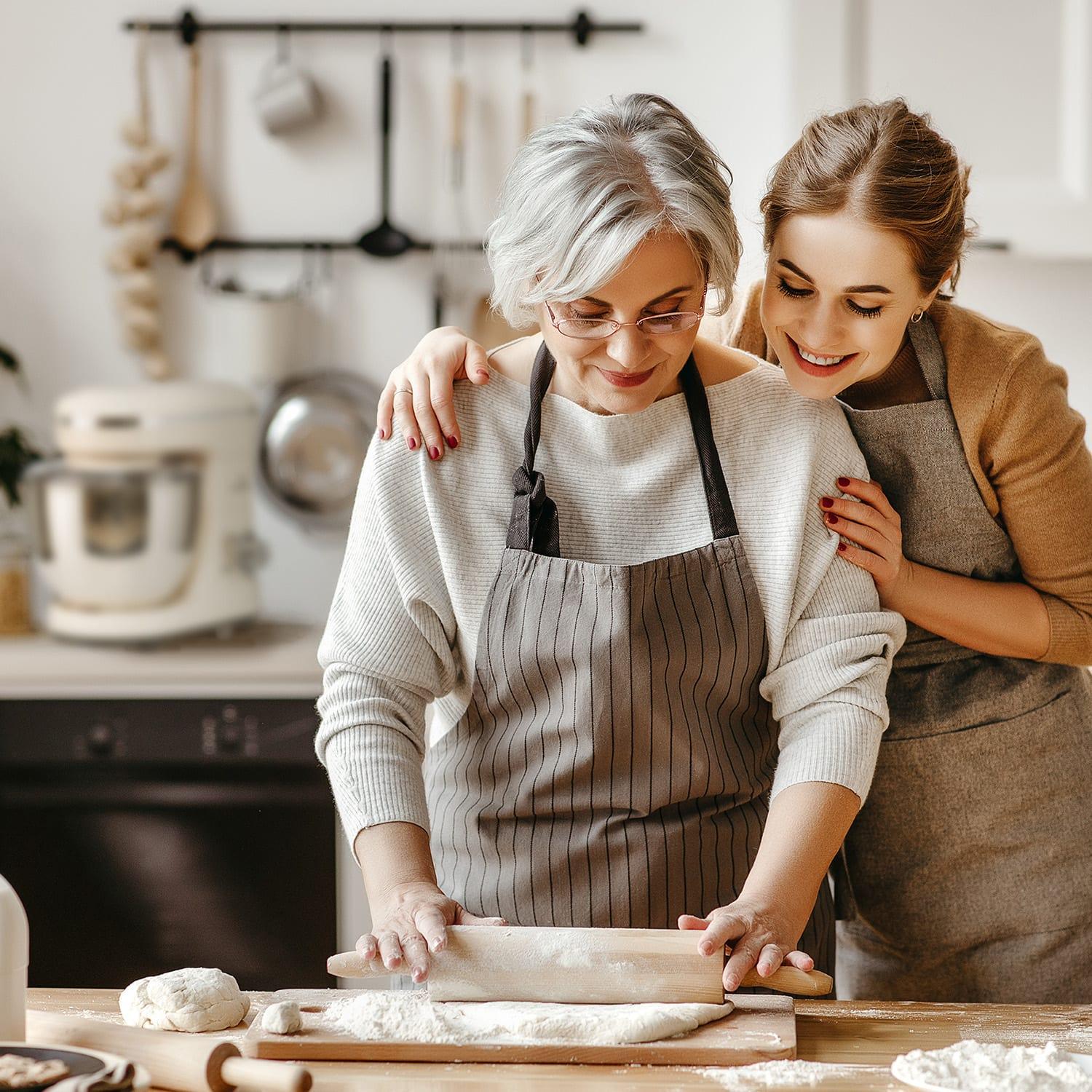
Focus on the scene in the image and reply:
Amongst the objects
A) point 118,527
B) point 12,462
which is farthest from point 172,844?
point 12,462

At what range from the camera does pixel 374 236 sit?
256 centimetres

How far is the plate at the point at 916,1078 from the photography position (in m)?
0.86

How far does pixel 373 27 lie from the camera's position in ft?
8.21

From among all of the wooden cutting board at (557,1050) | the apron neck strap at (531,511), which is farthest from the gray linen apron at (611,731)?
the wooden cutting board at (557,1050)

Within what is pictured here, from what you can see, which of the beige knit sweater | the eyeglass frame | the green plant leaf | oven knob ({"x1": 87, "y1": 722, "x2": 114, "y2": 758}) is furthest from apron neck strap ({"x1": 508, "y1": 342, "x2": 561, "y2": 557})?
the green plant leaf

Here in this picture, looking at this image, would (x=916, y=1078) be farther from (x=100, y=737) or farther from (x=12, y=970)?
(x=100, y=737)

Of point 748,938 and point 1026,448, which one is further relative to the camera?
point 1026,448

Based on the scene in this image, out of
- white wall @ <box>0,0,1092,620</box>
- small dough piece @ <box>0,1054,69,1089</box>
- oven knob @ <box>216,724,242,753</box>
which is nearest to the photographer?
small dough piece @ <box>0,1054,69,1089</box>

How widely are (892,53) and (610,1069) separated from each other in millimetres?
1691

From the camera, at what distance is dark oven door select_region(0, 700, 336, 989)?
221 centimetres

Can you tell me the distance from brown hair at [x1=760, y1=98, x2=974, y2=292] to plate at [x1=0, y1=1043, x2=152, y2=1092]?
861mm

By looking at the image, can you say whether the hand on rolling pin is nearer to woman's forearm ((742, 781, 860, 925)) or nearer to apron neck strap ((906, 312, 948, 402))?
woman's forearm ((742, 781, 860, 925))

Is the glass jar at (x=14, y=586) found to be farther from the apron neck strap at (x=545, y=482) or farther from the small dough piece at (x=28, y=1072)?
the small dough piece at (x=28, y=1072)

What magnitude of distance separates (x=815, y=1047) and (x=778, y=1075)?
8 cm
